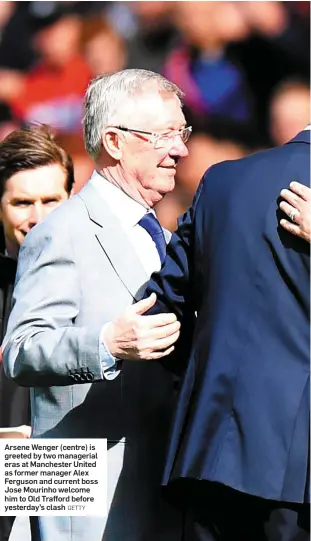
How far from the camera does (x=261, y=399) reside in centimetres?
171

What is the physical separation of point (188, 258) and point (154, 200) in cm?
36

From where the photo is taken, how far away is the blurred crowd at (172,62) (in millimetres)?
3338

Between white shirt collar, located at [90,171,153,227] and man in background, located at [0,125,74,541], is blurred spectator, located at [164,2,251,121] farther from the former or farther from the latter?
white shirt collar, located at [90,171,153,227]

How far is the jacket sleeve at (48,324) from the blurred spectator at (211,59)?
4.92ft

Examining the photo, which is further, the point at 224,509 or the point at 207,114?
the point at 207,114

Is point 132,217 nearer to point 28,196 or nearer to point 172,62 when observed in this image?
point 28,196

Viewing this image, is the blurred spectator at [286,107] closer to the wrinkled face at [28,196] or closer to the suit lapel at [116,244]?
the wrinkled face at [28,196]

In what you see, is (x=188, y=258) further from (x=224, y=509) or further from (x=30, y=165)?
(x=30, y=165)

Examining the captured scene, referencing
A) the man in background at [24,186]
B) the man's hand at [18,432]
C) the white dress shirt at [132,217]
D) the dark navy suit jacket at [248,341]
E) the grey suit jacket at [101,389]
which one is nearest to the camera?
the dark navy suit jacket at [248,341]

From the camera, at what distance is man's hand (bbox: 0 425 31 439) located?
96.9 inches

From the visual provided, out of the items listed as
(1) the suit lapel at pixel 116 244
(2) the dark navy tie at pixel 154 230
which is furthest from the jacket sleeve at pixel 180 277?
(2) the dark navy tie at pixel 154 230

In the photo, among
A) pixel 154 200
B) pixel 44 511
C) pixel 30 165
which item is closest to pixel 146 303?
pixel 154 200

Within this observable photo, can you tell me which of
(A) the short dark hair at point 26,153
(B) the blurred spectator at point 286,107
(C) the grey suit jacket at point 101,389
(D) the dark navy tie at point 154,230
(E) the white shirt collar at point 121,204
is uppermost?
(B) the blurred spectator at point 286,107

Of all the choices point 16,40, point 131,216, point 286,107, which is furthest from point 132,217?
point 16,40
